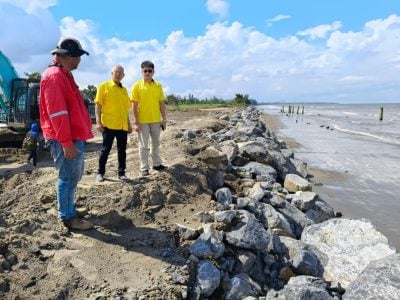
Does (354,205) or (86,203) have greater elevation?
(86,203)

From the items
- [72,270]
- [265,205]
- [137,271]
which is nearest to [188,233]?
[137,271]

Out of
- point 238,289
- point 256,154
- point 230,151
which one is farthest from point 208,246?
point 256,154

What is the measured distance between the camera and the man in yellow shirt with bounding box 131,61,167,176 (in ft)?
20.7

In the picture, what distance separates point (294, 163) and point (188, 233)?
719 cm

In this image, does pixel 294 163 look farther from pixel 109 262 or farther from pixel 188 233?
pixel 109 262

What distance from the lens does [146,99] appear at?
250 inches

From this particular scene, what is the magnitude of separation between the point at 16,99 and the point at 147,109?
648 centimetres

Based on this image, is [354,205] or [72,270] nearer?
[72,270]

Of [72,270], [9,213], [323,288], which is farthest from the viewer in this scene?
[9,213]

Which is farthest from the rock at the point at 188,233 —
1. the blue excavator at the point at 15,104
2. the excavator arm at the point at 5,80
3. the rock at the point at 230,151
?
the excavator arm at the point at 5,80

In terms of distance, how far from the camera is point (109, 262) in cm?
387

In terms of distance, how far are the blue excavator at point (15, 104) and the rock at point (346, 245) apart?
794cm

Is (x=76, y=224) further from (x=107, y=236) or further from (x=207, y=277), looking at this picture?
(x=207, y=277)

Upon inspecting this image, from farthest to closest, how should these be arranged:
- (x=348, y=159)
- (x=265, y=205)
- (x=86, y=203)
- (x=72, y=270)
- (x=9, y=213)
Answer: (x=348, y=159) → (x=265, y=205) → (x=86, y=203) → (x=9, y=213) → (x=72, y=270)
